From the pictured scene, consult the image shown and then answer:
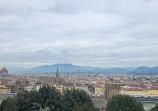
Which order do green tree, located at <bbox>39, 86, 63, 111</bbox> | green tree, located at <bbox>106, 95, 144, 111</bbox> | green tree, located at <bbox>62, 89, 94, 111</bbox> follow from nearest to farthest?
green tree, located at <bbox>106, 95, 144, 111</bbox>
green tree, located at <bbox>39, 86, 63, 111</bbox>
green tree, located at <bbox>62, 89, 94, 111</bbox>

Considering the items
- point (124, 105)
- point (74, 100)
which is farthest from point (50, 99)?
point (124, 105)

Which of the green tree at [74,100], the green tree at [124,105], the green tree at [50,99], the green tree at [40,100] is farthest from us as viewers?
the green tree at [74,100]

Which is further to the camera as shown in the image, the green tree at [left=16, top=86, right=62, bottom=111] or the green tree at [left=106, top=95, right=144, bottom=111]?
the green tree at [left=16, top=86, right=62, bottom=111]

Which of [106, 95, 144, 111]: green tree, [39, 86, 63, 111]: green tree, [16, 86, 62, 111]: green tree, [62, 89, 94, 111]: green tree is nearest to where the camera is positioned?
[106, 95, 144, 111]: green tree

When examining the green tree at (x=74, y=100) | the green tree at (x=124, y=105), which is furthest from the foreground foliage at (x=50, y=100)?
the green tree at (x=124, y=105)

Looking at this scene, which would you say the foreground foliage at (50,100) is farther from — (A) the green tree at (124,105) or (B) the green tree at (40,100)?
(A) the green tree at (124,105)

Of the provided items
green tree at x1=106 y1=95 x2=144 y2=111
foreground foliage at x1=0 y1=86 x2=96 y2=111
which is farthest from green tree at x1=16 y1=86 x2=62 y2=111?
green tree at x1=106 y1=95 x2=144 y2=111

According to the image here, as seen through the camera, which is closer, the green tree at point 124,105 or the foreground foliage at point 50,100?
the green tree at point 124,105

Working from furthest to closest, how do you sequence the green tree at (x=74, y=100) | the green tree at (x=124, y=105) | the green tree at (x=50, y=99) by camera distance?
the green tree at (x=74, y=100), the green tree at (x=50, y=99), the green tree at (x=124, y=105)

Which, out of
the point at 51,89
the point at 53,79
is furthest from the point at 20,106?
the point at 53,79

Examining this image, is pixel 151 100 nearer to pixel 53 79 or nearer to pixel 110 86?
pixel 110 86

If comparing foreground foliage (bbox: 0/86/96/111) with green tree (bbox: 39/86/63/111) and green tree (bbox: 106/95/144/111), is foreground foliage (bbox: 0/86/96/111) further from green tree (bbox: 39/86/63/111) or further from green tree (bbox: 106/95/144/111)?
green tree (bbox: 106/95/144/111)

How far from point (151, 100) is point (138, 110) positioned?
2626cm

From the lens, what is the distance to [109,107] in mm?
16094
